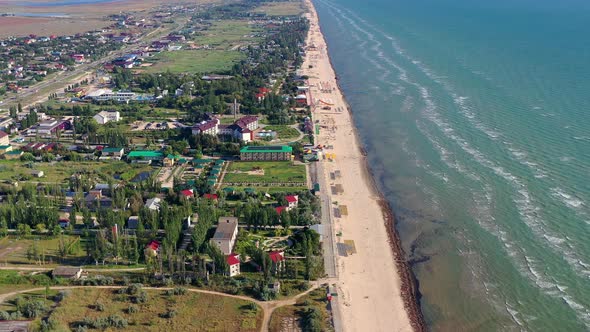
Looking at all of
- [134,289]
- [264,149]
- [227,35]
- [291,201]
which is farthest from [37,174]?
[227,35]

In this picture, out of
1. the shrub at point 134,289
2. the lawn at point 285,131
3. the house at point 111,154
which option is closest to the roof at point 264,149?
the lawn at point 285,131

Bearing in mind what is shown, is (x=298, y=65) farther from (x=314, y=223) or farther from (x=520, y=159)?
(x=314, y=223)

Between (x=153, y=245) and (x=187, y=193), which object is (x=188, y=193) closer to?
(x=187, y=193)

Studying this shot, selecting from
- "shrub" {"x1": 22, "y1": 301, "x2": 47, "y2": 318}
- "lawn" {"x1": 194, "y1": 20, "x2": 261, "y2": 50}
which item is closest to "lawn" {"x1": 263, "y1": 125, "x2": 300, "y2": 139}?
"shrub" {"x1": 22, "y1": 301, "x2": 47, "y2": 318}

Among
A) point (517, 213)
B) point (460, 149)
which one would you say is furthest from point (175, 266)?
point (460, 149)

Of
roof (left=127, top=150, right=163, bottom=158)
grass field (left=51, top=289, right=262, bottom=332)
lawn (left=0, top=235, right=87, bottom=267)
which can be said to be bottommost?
lawn (left=0, top=235, right=87, bottom=267)

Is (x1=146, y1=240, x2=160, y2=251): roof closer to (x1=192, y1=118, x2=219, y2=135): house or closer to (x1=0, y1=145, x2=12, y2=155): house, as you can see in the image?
(x1=192, y1=118, x2=219, y2=135): house
